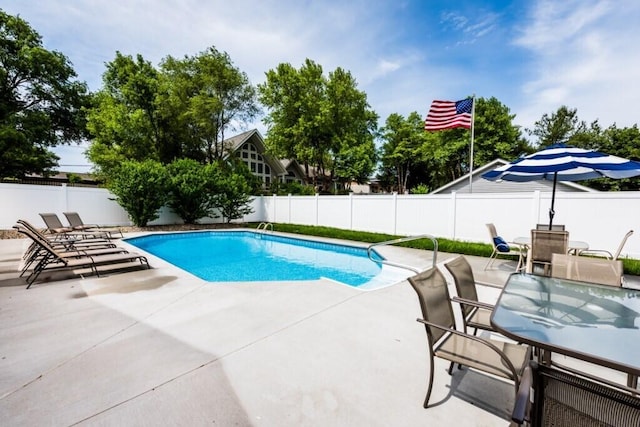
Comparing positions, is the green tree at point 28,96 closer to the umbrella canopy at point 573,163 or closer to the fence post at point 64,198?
the fence post at point 64,198

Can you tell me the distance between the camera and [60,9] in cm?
873

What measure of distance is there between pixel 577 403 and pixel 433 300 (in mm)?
1177

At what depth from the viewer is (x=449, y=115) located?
41.7ft

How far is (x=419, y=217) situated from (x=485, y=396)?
9059 mm

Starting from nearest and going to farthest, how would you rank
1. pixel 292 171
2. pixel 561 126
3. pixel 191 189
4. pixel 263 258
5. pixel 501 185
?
pixel 263 258
pixel 191 189
pixel 501 185
pixel 561 126
pixel 292 171

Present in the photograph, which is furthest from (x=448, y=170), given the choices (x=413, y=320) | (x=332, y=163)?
→ (x=413, y=320)

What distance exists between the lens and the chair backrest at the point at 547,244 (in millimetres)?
4949

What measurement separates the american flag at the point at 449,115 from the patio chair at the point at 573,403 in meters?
12.9

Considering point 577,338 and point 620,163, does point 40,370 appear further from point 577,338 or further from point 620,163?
point 620,163

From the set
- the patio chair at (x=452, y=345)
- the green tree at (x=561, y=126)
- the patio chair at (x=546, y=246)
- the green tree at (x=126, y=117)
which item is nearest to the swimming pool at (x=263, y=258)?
the patio chair at (x=546, y=246)

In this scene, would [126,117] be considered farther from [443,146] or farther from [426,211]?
[443,146]

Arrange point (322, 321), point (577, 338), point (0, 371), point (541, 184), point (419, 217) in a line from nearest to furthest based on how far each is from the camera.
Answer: point (577, 338)
point (0, 371)
point (322, 321)
point (419, 217)
point (541, 184)

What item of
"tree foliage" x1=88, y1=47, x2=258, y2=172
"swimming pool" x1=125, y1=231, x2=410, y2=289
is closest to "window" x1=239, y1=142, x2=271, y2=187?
"tree foliage" x1=88, y1=47, x2=258, y2=172

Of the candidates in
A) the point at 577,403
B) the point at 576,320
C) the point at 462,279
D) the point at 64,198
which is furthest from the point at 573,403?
the point at 64,198
